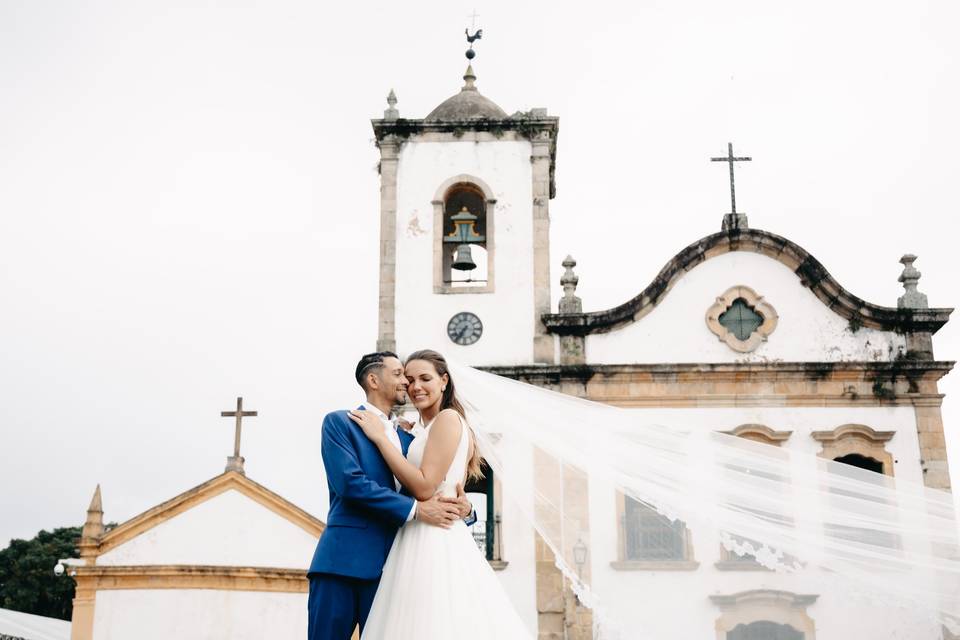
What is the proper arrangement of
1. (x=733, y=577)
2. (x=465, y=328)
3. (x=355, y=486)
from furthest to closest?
(x=465, y=328), (x=733, y=577), (x=355, y=486)

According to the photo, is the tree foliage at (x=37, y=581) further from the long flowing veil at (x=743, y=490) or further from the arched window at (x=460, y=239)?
the long flowing veil at (x=743, y=490)

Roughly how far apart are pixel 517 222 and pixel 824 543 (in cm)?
1110

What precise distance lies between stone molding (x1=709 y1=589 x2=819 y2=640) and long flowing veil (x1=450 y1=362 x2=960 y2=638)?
7665mm

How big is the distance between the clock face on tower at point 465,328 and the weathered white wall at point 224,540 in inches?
148

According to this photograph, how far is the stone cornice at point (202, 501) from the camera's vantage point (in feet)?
53.1

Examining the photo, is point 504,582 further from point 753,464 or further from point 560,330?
point 753,464

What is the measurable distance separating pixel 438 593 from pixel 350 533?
485 mm

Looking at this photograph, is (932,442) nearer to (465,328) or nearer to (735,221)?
(735,221)

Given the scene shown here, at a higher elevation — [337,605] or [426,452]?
[426,452]

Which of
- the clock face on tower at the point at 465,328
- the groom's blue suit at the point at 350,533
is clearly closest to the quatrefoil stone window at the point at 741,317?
the clock face on tower at the point at 465,328

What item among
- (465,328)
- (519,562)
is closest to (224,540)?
(519,562)

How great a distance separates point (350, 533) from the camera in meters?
4.92

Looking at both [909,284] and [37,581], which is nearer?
[909,284]

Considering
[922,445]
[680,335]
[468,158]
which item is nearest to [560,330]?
[680,335]
